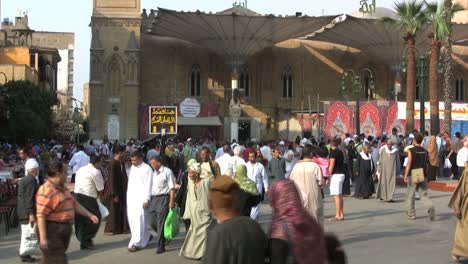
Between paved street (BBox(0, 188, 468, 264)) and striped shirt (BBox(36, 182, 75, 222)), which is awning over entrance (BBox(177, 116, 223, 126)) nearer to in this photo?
paved street (BBox(0, 188, 468, 264))

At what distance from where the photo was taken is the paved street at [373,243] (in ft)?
31.6

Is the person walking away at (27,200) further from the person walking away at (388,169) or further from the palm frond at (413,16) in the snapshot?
the palm frond at (413,16)

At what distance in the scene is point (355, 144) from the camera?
21922 millimetres

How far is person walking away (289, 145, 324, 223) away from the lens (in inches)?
372

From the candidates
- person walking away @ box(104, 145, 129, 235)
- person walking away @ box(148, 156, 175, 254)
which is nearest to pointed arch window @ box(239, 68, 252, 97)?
person walking away @ box(104, 145, 129, 235)

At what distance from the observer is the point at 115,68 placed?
51719mm

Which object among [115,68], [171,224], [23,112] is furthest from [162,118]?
[115,68]

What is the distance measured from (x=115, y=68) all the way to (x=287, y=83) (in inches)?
555

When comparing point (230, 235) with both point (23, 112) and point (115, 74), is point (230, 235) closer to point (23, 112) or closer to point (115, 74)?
point (23, 112)

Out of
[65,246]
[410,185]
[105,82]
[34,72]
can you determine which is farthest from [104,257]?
[34,72]

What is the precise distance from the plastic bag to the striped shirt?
305 centimetres

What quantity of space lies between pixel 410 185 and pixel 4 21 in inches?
3666

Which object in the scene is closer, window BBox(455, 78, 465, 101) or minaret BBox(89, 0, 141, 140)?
minaret BBox(89, 0, 141, 140)

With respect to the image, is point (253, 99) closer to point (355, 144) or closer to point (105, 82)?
point (105, 82)
